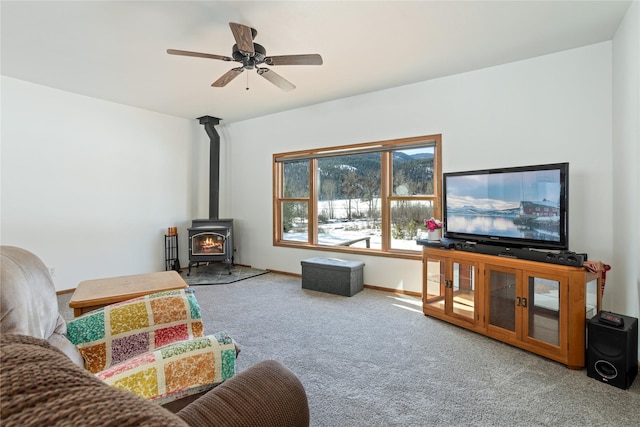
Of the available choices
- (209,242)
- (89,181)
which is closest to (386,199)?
(209,242)

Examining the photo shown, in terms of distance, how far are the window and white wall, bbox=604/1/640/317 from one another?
1639 mm

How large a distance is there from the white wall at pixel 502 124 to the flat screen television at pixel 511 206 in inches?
25.4

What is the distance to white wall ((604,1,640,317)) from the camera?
234cm

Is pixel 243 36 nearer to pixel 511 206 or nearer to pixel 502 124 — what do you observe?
pixel 511 206

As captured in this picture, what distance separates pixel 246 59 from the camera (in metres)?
2.85

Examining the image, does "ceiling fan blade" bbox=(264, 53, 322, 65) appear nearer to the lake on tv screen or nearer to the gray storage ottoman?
the lake on tv screen

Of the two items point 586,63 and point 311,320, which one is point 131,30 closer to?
point 311,320

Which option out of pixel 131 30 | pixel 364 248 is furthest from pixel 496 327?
pixel 131 30

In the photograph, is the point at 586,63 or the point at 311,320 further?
the point at 311,320

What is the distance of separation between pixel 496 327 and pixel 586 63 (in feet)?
8.77

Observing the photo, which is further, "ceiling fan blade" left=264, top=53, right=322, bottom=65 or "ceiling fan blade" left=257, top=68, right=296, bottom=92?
"ceiling fan blade" left=257, top=68, right=296, bottom=92

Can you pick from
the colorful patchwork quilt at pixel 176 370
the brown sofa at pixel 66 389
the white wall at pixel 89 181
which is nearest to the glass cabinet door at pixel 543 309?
the brown sofa at pixel 66 389

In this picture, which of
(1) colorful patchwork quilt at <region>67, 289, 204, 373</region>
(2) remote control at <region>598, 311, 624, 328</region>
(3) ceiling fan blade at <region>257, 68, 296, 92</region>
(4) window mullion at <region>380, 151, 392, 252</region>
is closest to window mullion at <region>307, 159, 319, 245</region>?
(4) window mullion at <region>380, 151, 392, 252</region>

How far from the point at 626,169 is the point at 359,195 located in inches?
115
